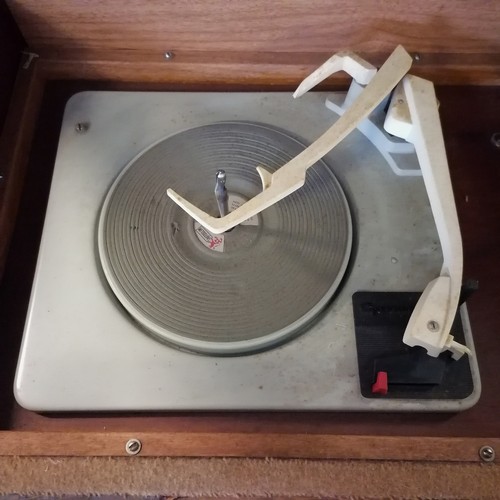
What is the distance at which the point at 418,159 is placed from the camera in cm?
76

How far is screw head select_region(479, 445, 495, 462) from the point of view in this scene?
63cm

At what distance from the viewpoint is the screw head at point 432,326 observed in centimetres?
62

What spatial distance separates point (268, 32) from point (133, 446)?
0.56 m

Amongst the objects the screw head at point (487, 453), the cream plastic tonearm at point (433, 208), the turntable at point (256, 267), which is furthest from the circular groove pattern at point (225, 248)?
the screw head at point (487, 453)

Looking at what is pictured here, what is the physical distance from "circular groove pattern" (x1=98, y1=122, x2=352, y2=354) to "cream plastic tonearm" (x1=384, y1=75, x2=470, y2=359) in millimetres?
106

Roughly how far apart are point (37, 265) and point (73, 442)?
0.73ft

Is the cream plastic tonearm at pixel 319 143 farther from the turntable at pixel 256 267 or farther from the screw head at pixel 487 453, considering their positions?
the screw head at pixel 487 453

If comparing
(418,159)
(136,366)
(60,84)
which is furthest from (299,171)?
(60,84)

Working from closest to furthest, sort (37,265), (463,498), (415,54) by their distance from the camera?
(463,498), (37,265), (415,54)

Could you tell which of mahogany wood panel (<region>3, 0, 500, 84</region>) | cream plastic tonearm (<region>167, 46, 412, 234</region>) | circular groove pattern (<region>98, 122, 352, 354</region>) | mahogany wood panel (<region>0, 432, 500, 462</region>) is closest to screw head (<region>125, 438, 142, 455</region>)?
mahogany wood panel (<region>0, 432, 500, 462</region>)

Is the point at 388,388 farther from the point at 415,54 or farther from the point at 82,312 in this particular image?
the point at 415,54

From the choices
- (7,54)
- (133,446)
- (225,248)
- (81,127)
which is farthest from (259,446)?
(7,54)

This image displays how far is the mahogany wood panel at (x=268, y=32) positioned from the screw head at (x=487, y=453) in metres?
0.52

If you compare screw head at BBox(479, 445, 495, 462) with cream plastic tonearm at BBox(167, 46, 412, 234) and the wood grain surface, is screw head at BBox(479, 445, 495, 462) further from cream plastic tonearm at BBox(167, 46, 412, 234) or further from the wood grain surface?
the wood grain surface
